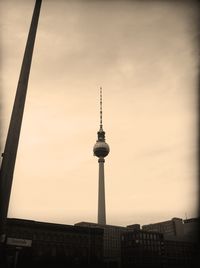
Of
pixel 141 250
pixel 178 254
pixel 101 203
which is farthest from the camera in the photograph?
A: pixel 178 254

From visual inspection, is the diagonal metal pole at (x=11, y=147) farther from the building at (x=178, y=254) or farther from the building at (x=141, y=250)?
the building at (x=178, y=254)

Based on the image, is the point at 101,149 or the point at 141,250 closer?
the point at 141,250

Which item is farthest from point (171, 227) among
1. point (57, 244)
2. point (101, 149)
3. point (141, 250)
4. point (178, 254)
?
point (57, 244)

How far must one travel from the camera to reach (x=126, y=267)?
386ft

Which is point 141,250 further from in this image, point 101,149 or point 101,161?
point 101,149

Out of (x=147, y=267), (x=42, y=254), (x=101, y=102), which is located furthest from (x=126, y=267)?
(x=101, y=102)

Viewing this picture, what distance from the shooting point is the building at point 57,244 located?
85250mm

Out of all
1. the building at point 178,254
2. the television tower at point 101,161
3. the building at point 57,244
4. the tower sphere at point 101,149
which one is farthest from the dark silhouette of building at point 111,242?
the building at point 57,244

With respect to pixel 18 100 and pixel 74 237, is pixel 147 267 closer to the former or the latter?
pixel 74 237

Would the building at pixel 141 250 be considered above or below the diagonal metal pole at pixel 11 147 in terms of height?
above

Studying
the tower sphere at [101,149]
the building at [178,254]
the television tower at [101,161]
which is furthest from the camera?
the tower sphere at [101,149]

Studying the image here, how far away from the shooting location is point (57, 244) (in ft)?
305

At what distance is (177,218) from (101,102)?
8624 centimetres

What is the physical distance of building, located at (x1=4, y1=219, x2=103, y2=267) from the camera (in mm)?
85250
